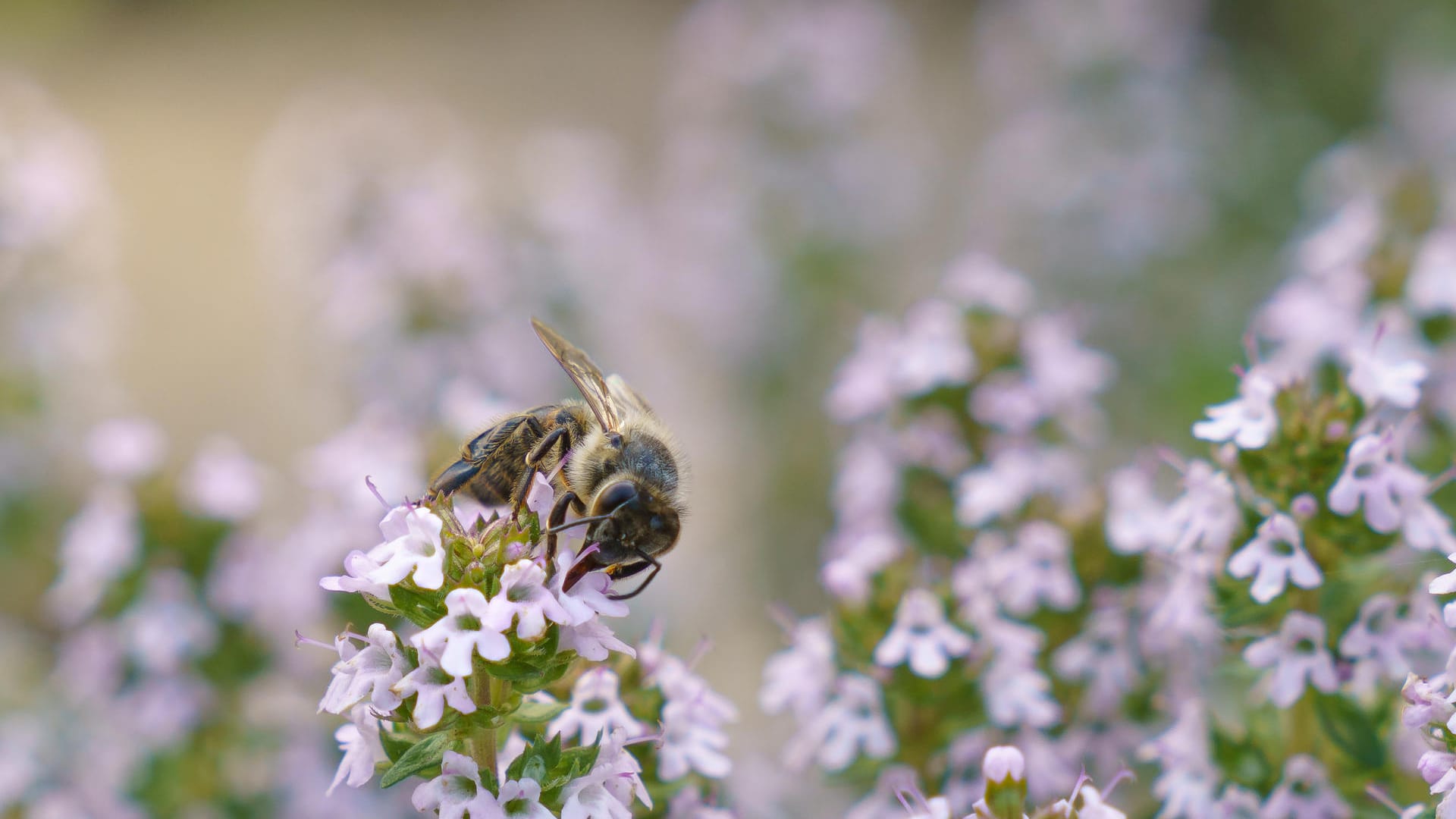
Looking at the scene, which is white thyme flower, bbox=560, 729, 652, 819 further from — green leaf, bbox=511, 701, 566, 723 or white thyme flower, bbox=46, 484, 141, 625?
white thyme flower, bbox=46, 484, 141, 625

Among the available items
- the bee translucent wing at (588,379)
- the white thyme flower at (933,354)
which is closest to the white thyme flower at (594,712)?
the bee translucent wing at (588,379)

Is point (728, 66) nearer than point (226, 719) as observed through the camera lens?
No

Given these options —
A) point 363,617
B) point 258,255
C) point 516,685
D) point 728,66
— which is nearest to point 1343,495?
point 516,685

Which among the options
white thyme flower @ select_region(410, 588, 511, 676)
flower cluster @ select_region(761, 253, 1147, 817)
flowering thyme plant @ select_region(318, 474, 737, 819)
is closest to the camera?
white thyme flower @ select_region(410, 588, 511, 676)

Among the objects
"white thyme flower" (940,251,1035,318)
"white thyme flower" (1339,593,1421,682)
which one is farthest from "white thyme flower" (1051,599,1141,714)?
"white thyme flower" (940,251,1035,318)

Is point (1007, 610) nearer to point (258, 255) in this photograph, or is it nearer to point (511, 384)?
point (511, 384)

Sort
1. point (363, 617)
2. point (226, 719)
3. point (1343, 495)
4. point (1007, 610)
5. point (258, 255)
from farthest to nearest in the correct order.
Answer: point (258, 255)
point (226, 719)
point (363, 617)
point (1007, 610)
point (1343, 495)
